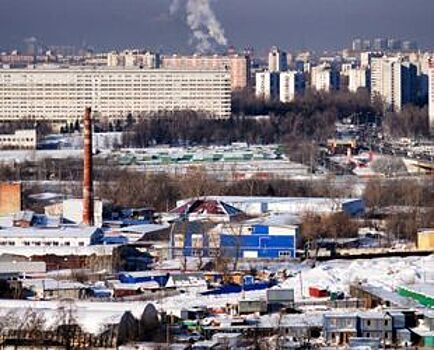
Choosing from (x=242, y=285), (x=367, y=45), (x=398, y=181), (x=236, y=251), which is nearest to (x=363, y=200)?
(x=398, y=181)

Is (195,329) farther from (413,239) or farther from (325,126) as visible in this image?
(325,126)

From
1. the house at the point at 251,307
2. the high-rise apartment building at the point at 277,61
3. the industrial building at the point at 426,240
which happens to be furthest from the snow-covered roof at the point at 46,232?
the high-rise apartment building at the point at 277,61

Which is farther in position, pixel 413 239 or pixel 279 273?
pixel 413 239

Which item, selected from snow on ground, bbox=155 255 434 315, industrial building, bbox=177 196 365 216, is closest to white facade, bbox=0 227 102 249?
snow on ground, bbox=155 255 434 315

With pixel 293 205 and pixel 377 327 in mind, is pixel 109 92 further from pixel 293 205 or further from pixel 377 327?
pixel 377 327

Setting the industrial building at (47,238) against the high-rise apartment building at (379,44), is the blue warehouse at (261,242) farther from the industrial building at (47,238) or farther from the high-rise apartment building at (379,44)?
the high-rise apartment building at (379,44)

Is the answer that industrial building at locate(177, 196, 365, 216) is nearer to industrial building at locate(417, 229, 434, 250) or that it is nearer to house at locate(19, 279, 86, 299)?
industrial building at locate(417, 229, 434, 250)

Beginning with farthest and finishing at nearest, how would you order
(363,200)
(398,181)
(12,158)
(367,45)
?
(367,45) → (12,158) → (398,181) → (363,200)
